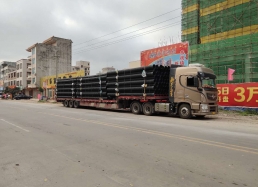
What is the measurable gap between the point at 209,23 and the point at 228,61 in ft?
23.0

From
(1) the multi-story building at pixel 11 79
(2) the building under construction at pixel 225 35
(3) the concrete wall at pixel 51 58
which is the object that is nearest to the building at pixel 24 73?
(3) the concrete wall at pixel 51 58

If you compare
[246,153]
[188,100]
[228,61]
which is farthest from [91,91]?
[246,153]

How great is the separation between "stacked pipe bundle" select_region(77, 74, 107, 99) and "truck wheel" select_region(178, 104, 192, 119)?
788 cm

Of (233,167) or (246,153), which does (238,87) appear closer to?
(246,153)

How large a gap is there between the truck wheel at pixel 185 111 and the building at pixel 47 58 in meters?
55.6

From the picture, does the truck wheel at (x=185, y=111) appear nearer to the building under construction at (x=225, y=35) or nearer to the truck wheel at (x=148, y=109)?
the truck wheel at (x=148, y=109)

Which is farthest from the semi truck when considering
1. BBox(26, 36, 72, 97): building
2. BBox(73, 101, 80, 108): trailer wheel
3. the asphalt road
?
BBox(26, 36, 72, 97): building

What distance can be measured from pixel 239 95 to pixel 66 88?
58.8 feet

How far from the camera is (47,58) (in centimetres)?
6562

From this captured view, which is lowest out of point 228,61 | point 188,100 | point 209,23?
point 188,100


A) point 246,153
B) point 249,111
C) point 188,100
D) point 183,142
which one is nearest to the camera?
point 246,153

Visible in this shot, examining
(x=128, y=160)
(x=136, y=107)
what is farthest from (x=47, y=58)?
(x=128, y=160)

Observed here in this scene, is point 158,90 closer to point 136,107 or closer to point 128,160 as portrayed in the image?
point 136,107

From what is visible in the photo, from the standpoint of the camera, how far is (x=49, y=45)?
218ft
